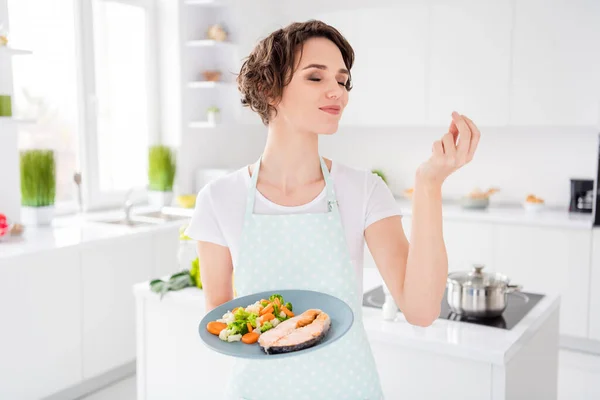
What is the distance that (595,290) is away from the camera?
157 inches

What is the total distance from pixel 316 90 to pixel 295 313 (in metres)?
0.42

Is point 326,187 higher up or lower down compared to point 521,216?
higher up

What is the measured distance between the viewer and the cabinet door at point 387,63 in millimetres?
4781

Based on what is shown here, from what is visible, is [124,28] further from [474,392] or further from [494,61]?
[474,392]

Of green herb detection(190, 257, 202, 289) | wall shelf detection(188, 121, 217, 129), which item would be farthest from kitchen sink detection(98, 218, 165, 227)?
green herb detection(190, 257, 202, 289)

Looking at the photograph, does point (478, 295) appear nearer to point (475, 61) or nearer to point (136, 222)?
point (136, 222)

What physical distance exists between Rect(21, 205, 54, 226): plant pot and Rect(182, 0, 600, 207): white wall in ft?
4.62

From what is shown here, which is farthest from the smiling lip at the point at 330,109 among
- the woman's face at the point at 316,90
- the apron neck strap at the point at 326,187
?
the apron neck strap at the point at 326,187

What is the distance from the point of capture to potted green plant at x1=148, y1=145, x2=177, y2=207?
15.3ft

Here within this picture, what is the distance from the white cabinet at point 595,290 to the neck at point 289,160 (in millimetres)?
3302

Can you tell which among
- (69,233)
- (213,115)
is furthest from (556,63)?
(69,233)

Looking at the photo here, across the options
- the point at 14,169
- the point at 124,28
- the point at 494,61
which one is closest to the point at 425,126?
the point at 494,61

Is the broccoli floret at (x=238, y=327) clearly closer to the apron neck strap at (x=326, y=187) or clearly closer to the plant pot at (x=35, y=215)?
the apron neck strap at (x=326, y=187)

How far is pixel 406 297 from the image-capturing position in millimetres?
1107
